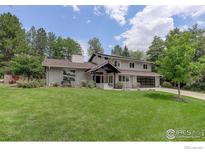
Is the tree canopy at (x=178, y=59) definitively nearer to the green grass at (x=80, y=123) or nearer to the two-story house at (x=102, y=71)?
the green grass at (x=80, y=123)

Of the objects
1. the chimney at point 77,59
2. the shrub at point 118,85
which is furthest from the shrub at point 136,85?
the chimney at point 77,59

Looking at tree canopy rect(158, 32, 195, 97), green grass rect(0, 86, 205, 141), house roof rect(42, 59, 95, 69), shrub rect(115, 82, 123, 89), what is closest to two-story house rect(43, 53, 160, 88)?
house roof rect(42, 59, 95, 69)

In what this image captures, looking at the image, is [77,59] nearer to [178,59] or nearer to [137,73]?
[137,73]

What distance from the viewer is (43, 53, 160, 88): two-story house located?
753 inches

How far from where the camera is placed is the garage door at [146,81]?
23914mm

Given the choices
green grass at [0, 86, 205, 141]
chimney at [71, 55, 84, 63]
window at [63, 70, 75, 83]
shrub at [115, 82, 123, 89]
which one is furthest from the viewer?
shrub at [115, 82, 123, 89]

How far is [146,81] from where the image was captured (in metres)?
24.5

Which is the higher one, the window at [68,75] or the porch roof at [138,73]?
the porch roof at [138,73]

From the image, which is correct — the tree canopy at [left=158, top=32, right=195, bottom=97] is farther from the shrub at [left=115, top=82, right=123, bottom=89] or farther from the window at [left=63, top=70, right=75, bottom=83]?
the window at [left=63, top=70, right=75, bottom=83]

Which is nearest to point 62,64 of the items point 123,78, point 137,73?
point 123,78

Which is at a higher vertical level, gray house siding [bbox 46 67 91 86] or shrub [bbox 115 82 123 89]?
gray house siding [bbox 46 67 91 86]

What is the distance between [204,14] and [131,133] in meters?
4.59
